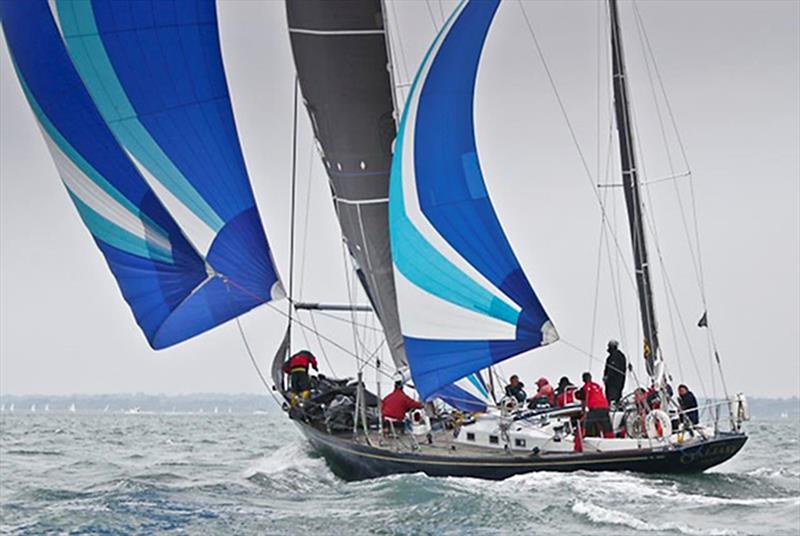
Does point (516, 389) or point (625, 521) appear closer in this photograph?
point (625, 521)

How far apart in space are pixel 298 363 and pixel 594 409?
20.2 ft

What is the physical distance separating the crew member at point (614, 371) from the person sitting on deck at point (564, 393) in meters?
0.48

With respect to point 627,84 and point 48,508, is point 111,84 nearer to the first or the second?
point 48,508

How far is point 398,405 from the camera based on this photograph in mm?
15664

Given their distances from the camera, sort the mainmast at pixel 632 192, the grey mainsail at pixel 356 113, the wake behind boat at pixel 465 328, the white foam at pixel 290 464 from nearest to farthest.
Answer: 1. the wake behind boat at pixel 465 328
2. the mainmast at pixel 632 192
3. the grey mainsail at pixel 356 113
4. the white foam at pixel 290 464

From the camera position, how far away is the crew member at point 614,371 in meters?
15.1

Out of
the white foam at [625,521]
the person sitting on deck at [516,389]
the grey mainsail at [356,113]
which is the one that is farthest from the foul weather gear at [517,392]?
the white foam at [625,521]

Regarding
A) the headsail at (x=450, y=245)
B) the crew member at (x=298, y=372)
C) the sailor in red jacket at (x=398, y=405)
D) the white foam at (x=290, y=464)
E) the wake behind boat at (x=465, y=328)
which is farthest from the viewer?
the crew member at (x=298, y=372)

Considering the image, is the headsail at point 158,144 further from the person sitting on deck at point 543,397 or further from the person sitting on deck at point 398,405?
the person sitting on deck at point 543,397

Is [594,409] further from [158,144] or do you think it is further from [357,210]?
[158,144]

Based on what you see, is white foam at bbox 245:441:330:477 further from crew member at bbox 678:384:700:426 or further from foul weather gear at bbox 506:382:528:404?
crew member at bbox 678:384:700:426

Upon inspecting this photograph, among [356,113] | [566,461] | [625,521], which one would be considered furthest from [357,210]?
[625,521]

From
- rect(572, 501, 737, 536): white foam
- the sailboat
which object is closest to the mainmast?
the sailboat

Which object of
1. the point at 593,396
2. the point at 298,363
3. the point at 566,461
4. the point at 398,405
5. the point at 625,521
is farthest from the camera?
the point at 298,363
